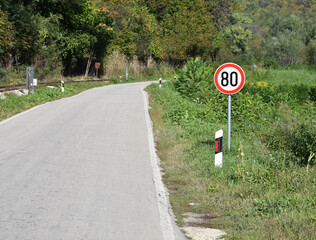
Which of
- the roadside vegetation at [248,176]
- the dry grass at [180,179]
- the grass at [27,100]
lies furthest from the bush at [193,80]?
the dry grass at [180,179]

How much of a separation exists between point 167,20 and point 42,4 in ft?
96.5

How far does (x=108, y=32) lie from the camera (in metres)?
40.4

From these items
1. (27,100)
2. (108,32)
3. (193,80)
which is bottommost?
(27,100)

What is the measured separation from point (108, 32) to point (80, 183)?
1343 inches

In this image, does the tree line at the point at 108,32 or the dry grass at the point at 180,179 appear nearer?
the dry grass at the point at 180,179

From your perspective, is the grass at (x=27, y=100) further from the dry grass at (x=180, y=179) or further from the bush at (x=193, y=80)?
the dry grass at (x=180, y=179)

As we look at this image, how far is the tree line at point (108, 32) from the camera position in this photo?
29.0m

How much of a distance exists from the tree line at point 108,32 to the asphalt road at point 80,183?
573 inches

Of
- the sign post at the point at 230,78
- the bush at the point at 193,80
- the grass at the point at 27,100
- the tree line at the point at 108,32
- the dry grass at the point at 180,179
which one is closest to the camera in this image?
the dry grass at the point at 180,179

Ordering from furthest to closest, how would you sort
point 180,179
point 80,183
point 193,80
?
point 193,80, point 180,179, point 80,183

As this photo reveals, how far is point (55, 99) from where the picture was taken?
2369 centimetres

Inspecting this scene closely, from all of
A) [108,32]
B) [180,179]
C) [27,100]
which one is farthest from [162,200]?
[108,32]

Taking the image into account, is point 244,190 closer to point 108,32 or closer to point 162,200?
point 162,200

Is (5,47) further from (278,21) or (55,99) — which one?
(278,21)
